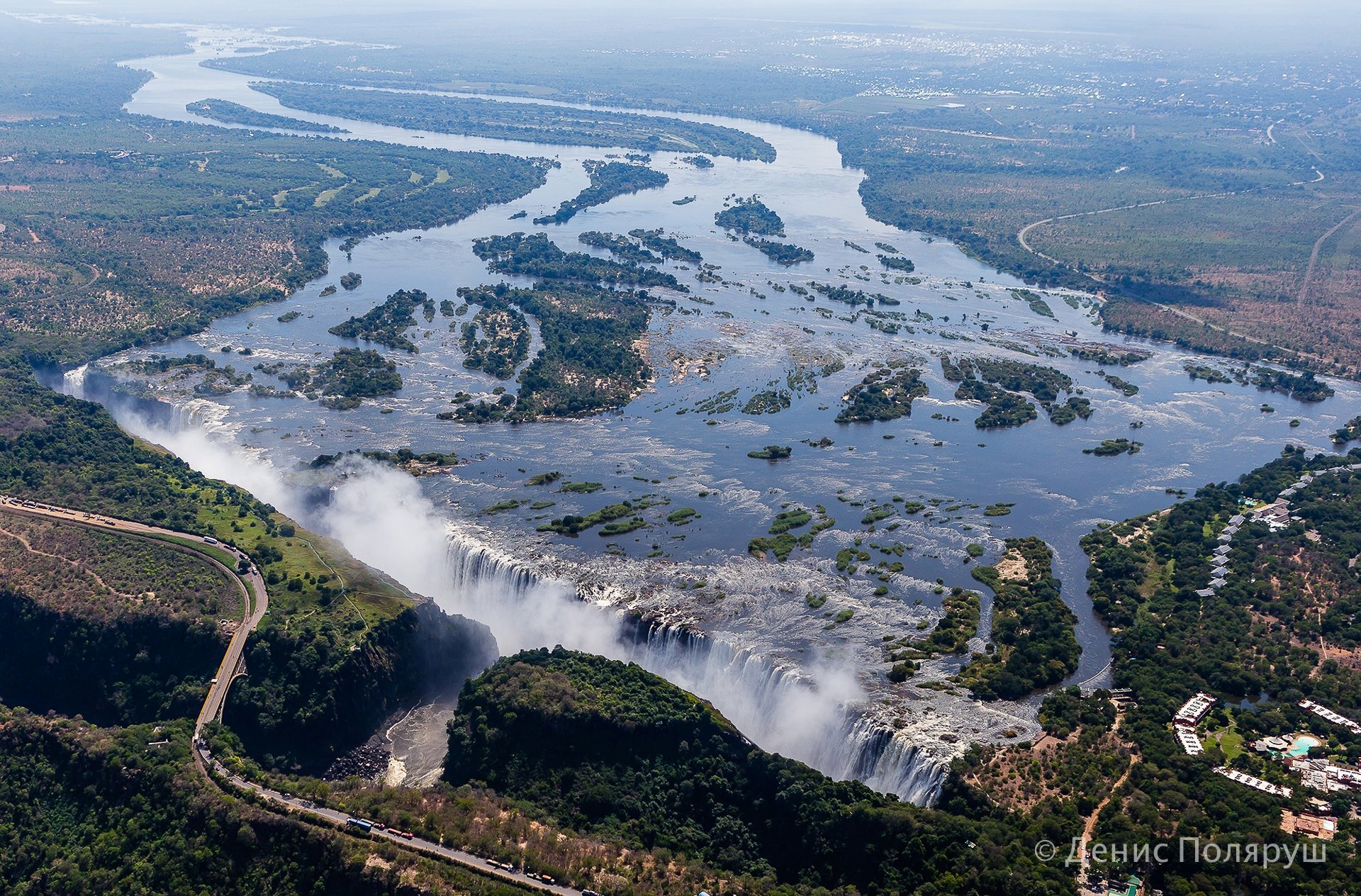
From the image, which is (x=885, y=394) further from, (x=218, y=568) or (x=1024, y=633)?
(x=218, y=568)

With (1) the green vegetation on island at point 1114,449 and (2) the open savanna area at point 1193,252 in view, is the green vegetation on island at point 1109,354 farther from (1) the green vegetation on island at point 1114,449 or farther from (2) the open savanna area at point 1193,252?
(1) the green vegetation on island at point 1114,449

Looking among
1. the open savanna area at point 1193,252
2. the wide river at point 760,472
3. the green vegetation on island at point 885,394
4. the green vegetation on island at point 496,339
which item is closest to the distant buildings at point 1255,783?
the wide river at point 760,472

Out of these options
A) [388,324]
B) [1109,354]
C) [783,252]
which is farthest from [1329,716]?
[783,252]

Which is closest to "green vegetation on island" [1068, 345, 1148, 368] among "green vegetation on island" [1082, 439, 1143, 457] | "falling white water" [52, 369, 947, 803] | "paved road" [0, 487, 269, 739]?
"green vegetation on island" [1082, 439, 1143, 457]

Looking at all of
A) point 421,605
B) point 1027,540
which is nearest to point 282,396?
point 421,605

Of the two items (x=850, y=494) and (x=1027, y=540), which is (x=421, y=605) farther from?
(x=1027, y=540)
